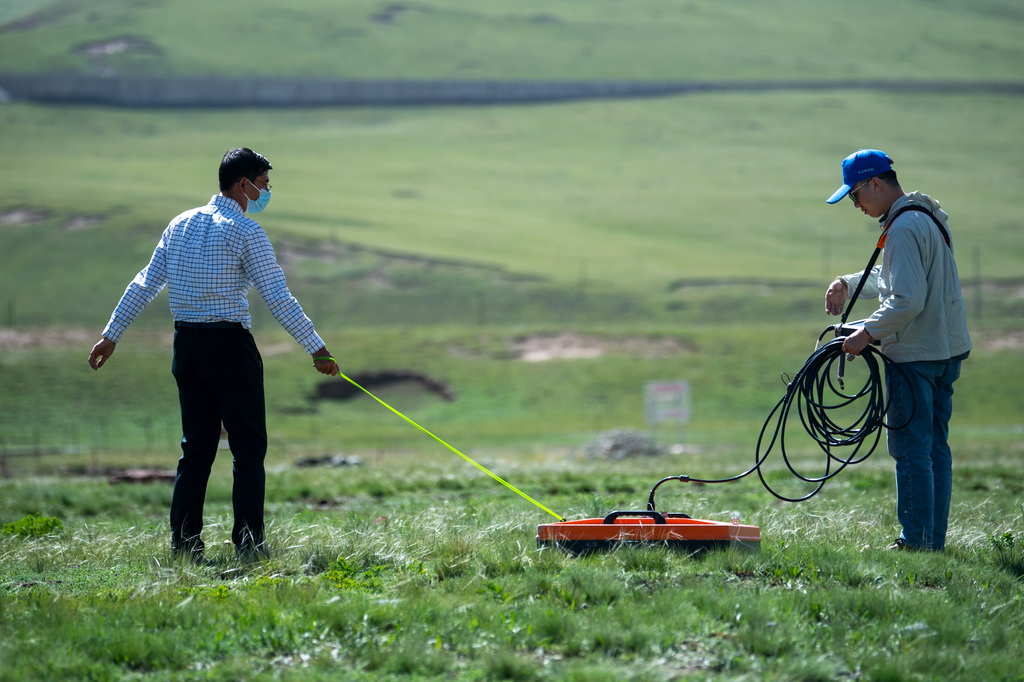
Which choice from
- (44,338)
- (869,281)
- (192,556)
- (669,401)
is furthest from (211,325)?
(44,338)

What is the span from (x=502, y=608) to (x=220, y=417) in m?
2.60

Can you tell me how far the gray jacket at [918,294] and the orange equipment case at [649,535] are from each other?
4.93ft

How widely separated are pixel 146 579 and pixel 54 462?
68.9ft

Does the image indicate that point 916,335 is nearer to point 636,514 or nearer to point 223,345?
point 636,514

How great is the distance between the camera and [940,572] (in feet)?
18.9

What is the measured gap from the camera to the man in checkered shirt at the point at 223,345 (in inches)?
266

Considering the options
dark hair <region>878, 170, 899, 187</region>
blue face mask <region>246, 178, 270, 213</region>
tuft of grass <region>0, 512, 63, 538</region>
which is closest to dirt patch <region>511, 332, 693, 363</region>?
tuft of grass <region>0, 512, 63, 538</region>

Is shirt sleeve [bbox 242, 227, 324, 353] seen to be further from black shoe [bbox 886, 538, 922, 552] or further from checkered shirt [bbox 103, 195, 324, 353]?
black shoe [bbox 886, 538, 922, 552]

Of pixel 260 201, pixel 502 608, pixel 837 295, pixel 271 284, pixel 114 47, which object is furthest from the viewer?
pixel 114 47

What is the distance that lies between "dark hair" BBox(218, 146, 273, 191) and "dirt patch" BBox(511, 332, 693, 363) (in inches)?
1421

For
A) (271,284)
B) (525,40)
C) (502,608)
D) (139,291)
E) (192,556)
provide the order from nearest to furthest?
(502,608), (192,556), (271,284), (139,291), (525,40)

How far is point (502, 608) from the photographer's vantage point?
17.1ft

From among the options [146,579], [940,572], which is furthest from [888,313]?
[146,579]

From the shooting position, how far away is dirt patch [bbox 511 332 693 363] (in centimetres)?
4375
